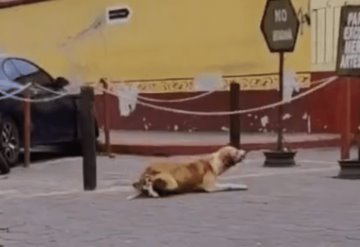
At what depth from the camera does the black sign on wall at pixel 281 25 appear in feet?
45.0

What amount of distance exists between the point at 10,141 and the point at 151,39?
694cm

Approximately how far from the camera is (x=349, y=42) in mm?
12352

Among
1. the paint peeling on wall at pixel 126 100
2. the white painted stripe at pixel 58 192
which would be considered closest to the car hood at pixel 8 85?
the white painted stripe at pixel 58 192

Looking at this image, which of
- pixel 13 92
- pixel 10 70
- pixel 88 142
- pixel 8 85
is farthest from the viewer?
pixel 10 70

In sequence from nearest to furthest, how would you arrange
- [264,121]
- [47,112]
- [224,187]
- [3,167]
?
[224,187], [3,167], [47,112], [264,121]

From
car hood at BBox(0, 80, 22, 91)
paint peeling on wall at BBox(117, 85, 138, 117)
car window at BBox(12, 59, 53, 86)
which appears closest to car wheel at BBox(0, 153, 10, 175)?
car hood at BBox(0, 80, 22, 91)

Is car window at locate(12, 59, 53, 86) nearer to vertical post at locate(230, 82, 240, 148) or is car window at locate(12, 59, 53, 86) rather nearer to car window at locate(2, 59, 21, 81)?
car window at locate(2, 59, 21, 81)

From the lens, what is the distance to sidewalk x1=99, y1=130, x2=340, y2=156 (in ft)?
53.2

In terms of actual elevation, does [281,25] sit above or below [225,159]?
above

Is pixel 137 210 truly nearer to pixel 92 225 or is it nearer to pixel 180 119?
pixel 92 225

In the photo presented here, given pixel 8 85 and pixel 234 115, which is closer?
pixel 234 115

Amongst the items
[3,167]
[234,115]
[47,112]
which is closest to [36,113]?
[47,112]

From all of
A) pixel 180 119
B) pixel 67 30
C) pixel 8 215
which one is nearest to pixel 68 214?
pixel 8 215

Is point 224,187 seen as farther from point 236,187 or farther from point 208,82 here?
point 208,82
